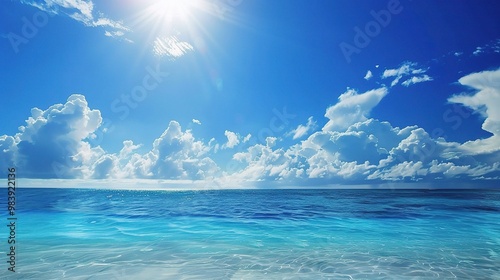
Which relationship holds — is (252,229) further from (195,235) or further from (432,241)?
(432,241)

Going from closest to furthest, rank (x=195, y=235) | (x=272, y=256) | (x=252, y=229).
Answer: (x=272, y=256) < (x=195, y=235) < (x=252, y=229)

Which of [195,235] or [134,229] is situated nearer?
[195,235]

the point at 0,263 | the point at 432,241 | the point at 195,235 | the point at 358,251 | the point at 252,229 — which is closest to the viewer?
the point at 0,263

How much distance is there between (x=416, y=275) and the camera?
840 centimetres

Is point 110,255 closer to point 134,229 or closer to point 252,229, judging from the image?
point 134,229

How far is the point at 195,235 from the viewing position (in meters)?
14.7

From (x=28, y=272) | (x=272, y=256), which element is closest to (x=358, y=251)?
(x=272, y=256)

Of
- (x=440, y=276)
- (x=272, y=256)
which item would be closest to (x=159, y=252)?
(x=272, y=256)

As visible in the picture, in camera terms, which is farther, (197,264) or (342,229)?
(342,229)

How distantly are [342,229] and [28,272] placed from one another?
16301mm

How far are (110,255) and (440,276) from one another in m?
12.7

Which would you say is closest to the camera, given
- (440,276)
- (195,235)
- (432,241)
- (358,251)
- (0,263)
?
(440,276)

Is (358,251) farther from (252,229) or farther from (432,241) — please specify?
(252,229)

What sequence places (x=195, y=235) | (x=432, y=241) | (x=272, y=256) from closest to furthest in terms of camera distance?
(x=272, y=256) → (x=432, y=241) → (x=195, y=235)
